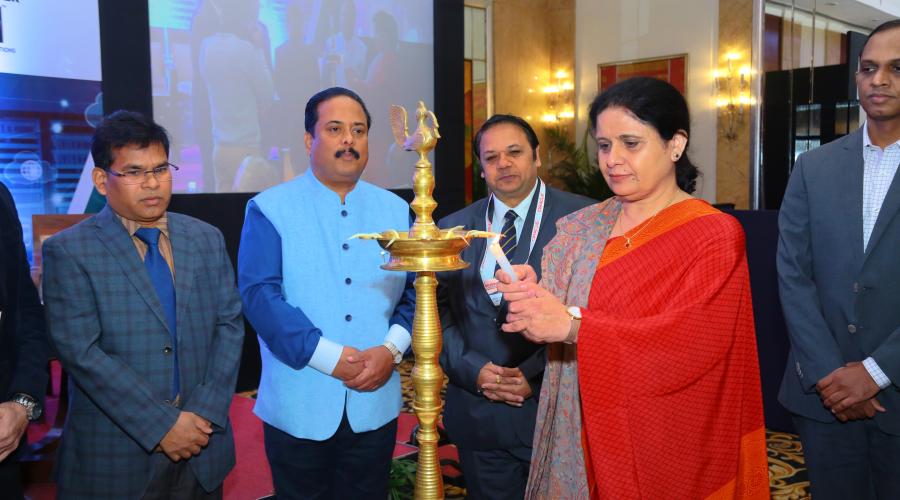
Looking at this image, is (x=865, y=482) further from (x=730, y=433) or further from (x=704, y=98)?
(x=704, y=98)

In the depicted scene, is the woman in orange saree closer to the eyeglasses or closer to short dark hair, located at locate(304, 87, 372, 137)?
short dark hair, located at locate(304, 87, 372, 137)

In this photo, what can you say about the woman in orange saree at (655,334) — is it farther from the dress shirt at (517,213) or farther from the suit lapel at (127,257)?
the suit lapel at (127,257)

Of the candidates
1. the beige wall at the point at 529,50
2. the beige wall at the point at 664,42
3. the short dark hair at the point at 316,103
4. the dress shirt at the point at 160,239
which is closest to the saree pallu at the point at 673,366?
the short dark hair at the point at 316,103

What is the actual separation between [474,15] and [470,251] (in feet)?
27.9

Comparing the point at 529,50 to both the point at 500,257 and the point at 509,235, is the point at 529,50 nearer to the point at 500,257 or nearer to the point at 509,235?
the point at 509,235

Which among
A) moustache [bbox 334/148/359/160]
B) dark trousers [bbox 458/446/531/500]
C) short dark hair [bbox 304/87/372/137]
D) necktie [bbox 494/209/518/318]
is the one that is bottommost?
dark trousers [bbox 458/446/531/500]

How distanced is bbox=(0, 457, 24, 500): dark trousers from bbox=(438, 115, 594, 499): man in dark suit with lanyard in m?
1.19

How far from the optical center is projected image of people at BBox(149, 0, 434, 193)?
4.68m

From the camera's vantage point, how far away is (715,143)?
918 centimetres

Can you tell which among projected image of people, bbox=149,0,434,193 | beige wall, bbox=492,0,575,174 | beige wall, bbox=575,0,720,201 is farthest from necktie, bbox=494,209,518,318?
beige wall, bbox=492,0,575,174

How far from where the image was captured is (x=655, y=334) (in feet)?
5.25

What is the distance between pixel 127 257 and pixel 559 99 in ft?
31.7

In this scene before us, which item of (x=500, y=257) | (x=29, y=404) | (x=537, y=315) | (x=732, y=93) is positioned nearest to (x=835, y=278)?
(x=537, y=315)

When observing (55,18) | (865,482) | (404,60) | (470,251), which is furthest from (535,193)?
(404,60)
